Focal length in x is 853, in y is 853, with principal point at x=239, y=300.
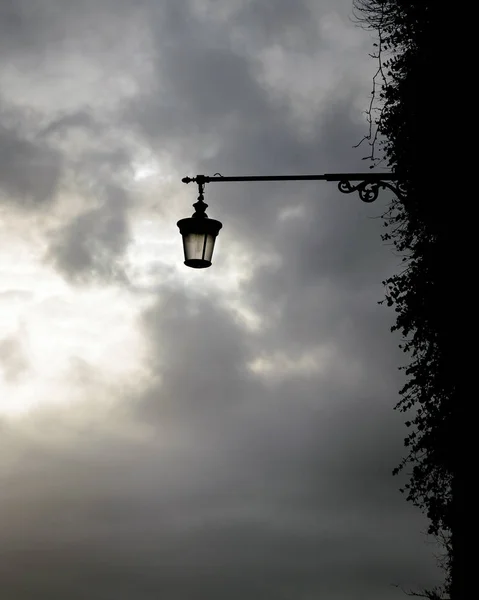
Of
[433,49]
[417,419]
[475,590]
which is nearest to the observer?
[475,590]

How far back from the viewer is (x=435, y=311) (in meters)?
11.0

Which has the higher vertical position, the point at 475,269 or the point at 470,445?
the point at 475,269

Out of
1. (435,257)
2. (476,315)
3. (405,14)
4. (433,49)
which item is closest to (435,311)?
(435,257)

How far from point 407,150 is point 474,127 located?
5.30ft

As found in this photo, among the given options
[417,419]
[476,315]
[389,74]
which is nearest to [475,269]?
[476,315]

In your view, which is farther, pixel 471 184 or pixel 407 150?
pixel 407 150

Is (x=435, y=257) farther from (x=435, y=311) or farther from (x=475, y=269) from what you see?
(x=475, y=269)

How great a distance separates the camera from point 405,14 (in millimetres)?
11758

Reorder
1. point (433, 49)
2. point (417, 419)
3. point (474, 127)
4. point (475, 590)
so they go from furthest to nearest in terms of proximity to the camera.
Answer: point (417, 419)
point (433, 49)
point (474, 127)
point (475, 590)

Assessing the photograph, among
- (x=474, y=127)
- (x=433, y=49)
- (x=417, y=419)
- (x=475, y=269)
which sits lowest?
(x=417, y=419)

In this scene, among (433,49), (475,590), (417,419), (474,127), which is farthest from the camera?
(417,419)

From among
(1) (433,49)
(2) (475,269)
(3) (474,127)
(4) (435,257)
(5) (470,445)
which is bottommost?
(5) (470,445)

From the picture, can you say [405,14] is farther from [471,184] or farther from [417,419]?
[417,419]

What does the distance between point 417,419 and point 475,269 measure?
2.91 meters
